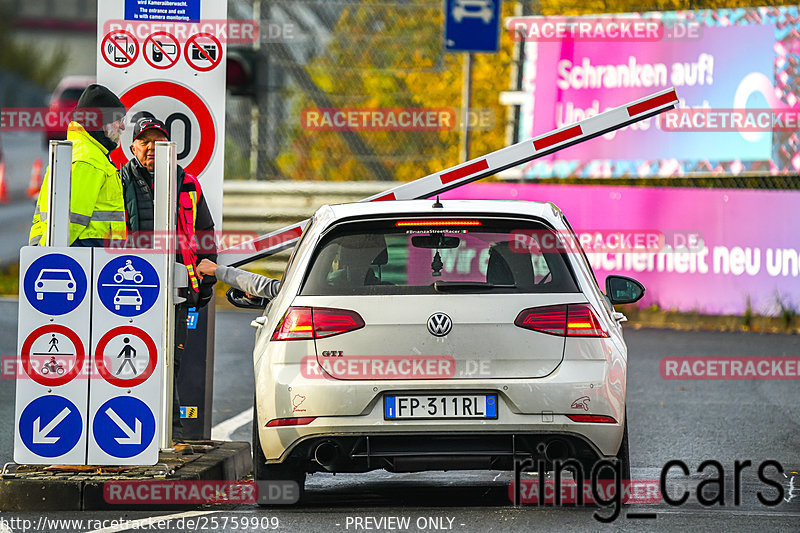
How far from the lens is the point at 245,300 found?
352 inches

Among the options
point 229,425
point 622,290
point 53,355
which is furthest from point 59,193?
point 229,425

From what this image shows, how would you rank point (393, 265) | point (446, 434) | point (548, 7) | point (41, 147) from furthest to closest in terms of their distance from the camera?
point (41, 147), point (548, 7), point (393, 265), point (446, 434)

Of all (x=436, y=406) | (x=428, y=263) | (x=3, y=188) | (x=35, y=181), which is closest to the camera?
(x=436, y=406)

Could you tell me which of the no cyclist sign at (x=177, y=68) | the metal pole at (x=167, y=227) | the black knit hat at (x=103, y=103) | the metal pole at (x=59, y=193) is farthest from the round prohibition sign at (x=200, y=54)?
the metal pole at (x=59, y=193)

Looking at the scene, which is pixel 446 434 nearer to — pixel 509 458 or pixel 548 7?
pixel 509 458

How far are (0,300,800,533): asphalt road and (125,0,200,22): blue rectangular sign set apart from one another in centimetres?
263

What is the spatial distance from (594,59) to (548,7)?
1761mm

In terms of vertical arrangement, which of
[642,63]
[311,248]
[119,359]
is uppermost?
[642,63]

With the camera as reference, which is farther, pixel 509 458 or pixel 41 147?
pixel 41 147

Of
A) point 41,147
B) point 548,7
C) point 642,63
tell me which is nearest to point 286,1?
point 548,7

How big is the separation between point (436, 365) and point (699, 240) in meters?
10.8

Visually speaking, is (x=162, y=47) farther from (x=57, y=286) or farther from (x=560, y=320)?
(x=560, y=320)

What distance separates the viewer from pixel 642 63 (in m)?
18.9

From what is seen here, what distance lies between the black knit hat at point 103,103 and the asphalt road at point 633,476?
2106mm
